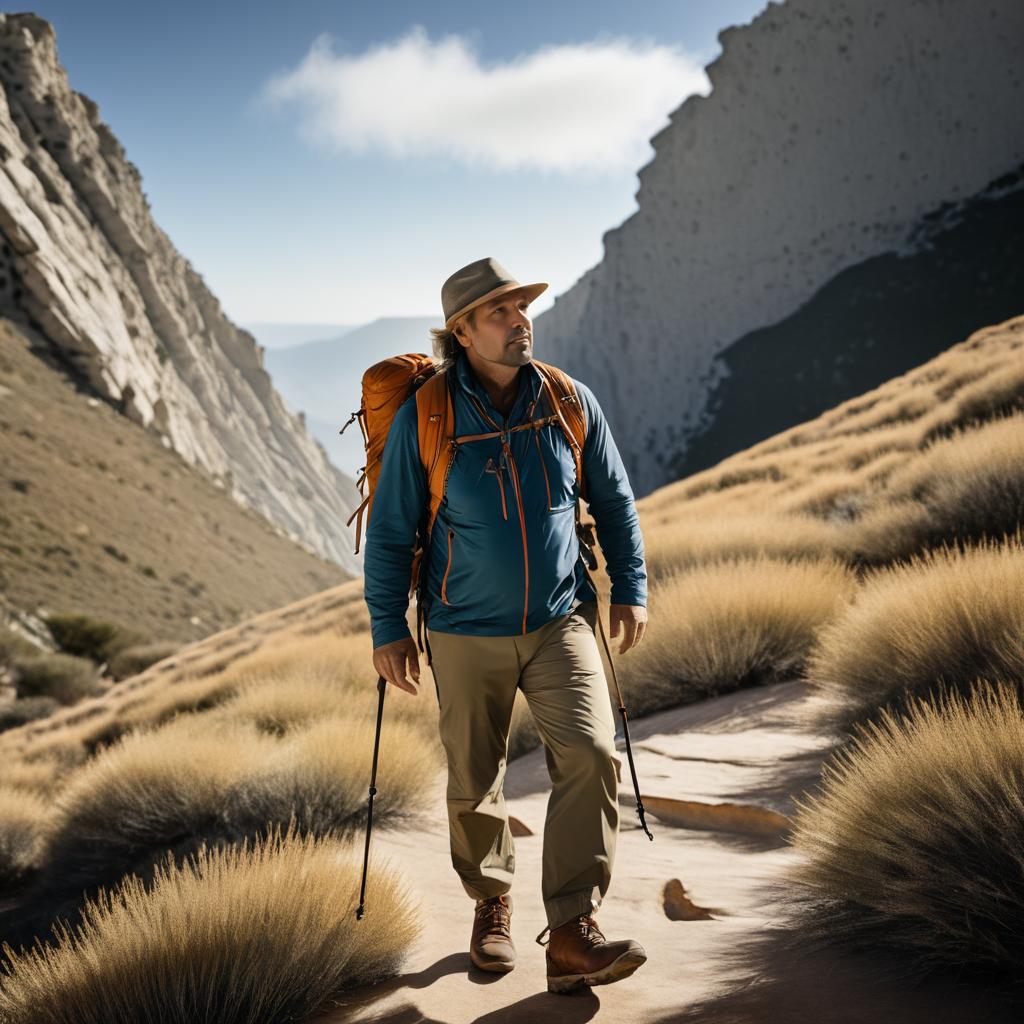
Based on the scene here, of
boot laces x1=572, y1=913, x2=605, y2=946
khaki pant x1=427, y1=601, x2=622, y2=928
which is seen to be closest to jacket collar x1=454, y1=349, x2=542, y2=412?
khaki pant x1=427, y1=601, x2=622, y2=928

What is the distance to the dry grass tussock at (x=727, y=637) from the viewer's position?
19.4ft

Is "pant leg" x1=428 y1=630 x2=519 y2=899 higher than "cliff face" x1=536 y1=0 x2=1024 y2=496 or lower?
lower

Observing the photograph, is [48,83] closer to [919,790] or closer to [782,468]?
[782,468]

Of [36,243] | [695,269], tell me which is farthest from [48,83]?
[695,269]

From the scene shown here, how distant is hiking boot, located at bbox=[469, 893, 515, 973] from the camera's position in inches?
106

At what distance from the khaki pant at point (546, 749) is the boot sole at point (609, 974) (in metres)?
0.15

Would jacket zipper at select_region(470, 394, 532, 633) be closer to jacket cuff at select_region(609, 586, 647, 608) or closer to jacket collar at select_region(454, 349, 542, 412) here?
jacket collar at select_region(454, 349, 542, 412)

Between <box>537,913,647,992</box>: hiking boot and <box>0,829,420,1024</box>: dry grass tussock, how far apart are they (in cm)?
67

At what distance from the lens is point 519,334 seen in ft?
8.87

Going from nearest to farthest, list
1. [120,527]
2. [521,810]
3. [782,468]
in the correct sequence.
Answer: [521,810]
[782,468]
[120,527]

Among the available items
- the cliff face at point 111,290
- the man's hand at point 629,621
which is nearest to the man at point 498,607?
the man's hand at point 629,621

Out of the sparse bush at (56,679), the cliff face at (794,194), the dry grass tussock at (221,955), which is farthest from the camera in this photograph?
the cliff face at (794,194)

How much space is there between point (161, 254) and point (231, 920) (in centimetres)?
7520

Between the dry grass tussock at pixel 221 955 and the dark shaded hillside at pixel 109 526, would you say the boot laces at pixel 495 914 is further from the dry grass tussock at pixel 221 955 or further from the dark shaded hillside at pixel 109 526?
the dark shaded hillside at pixel 109 526
